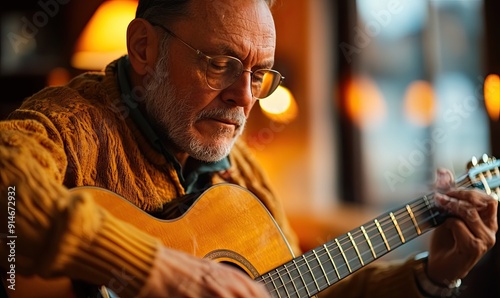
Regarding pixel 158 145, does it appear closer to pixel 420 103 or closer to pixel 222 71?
pixel 222 71

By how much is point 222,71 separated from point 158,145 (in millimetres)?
176

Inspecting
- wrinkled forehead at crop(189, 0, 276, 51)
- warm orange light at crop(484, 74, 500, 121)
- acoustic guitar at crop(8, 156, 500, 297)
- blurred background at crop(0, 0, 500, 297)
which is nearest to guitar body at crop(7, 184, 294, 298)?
acoustic guitar at crop(8, 156, 500, 297)

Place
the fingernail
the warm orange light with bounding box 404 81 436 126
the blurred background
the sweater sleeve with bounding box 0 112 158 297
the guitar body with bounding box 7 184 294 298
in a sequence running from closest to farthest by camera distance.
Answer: the sweater sleeve with bounding box 0 112 158 297, the guitar body with bounding box 7 184 294 298, the fingernail, the blurred background, the warm orange light with bounding box 404 81 436 126

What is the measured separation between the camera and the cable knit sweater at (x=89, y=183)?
2.31 ft

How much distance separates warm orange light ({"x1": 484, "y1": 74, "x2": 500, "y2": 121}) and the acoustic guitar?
34 centimetres

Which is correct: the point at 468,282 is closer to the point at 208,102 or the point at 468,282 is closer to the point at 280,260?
the point at 280,260

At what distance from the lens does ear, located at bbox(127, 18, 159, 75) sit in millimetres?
1109

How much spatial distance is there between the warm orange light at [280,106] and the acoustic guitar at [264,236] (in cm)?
94

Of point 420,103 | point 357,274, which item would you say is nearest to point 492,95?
point 357,274

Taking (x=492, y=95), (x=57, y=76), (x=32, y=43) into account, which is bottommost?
(x=57, y=76)

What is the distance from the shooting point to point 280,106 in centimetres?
239

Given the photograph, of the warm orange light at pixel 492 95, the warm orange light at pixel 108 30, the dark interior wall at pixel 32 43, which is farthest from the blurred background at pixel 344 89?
the warm orange light at pixel 492 95

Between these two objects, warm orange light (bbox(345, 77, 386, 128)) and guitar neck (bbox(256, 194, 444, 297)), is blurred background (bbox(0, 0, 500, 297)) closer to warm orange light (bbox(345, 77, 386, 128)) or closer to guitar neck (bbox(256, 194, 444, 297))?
warm orange light (bbox(345, 77, 386, 128))

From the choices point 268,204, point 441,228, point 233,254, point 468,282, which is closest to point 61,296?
point 233,254
